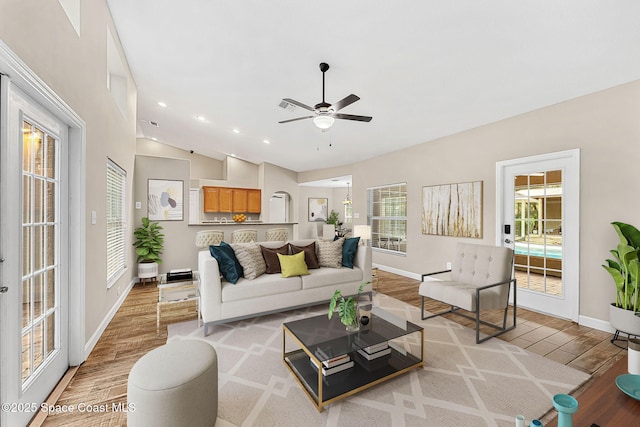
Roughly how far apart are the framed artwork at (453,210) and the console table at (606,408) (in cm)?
308

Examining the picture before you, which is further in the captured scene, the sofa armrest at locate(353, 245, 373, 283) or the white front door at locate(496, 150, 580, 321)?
the sofa armrest at locate(353, 245, 373, 283)

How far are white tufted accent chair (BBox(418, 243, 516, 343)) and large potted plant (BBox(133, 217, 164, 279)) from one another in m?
4.54

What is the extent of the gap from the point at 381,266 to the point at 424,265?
1.27 m

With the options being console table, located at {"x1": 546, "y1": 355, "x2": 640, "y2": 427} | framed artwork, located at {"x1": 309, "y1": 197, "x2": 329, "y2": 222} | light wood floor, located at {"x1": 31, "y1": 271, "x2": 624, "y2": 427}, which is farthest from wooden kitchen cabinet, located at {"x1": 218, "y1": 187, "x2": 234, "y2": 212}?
console table, located at {"x1": 546, "y1": 355, "x2": 640, "y2": 427}

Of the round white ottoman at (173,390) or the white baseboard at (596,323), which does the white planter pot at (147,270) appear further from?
the white baseboard at (596,323)

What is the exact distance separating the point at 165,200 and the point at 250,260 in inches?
119

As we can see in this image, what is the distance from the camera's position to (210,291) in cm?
296

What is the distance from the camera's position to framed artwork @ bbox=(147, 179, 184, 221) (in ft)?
17.3

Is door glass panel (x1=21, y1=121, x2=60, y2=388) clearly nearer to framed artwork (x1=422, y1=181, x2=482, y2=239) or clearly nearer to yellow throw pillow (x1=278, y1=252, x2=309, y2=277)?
yellow throw pillow (x1=278, y1=252, x2=309, y2=277)

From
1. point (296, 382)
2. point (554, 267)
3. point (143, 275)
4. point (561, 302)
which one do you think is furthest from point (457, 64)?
point (143, 275)

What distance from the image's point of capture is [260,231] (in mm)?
5941

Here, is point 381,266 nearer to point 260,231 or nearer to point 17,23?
point 260,231

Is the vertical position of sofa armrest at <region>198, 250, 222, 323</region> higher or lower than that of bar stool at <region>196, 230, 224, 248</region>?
lower

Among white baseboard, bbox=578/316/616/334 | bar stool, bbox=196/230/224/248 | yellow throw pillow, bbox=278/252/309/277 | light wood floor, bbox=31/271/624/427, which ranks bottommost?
light wood floor, bbox=31/271/624/427
